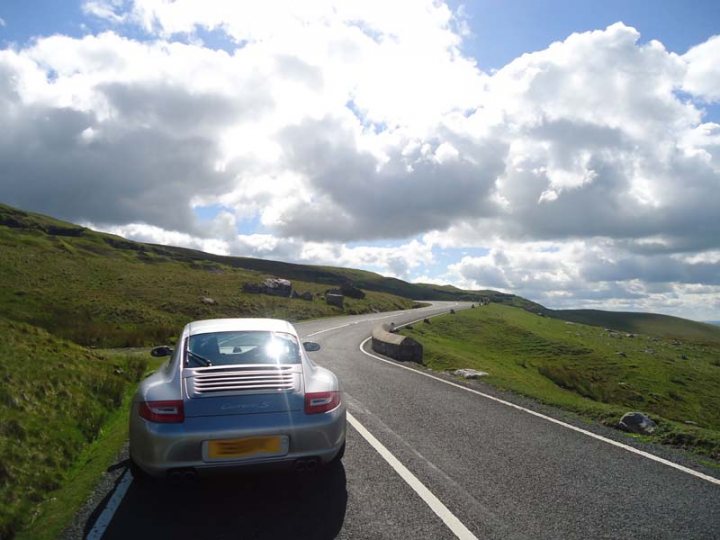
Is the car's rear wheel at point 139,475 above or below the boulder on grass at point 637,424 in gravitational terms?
below

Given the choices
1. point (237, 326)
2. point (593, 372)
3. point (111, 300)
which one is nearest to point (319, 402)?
point (237, 326)

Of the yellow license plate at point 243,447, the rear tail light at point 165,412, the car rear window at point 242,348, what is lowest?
the yellow license plate at point 243,447

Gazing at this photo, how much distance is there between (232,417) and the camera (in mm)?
4742

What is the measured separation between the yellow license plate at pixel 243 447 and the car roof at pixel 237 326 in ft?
6.10

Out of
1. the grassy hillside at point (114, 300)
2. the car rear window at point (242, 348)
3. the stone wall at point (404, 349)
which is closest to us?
the car rear window at point (242, 348)

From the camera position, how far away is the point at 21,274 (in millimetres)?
40344

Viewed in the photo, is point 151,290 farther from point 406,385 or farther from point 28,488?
point 28,488

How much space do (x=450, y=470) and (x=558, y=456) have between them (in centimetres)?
176

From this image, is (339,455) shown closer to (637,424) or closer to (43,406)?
(43,406)

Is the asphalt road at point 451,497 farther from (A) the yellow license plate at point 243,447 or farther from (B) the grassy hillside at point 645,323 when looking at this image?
(B) the grassy hillside at point 645,323

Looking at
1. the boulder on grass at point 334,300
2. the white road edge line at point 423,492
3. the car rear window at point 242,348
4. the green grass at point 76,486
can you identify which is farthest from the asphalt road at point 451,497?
the boulder on grass at point 334,300

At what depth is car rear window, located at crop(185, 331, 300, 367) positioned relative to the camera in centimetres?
567

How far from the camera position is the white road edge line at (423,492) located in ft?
13.8

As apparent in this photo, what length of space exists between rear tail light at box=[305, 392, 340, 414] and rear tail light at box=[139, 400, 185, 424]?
48.8 inches
